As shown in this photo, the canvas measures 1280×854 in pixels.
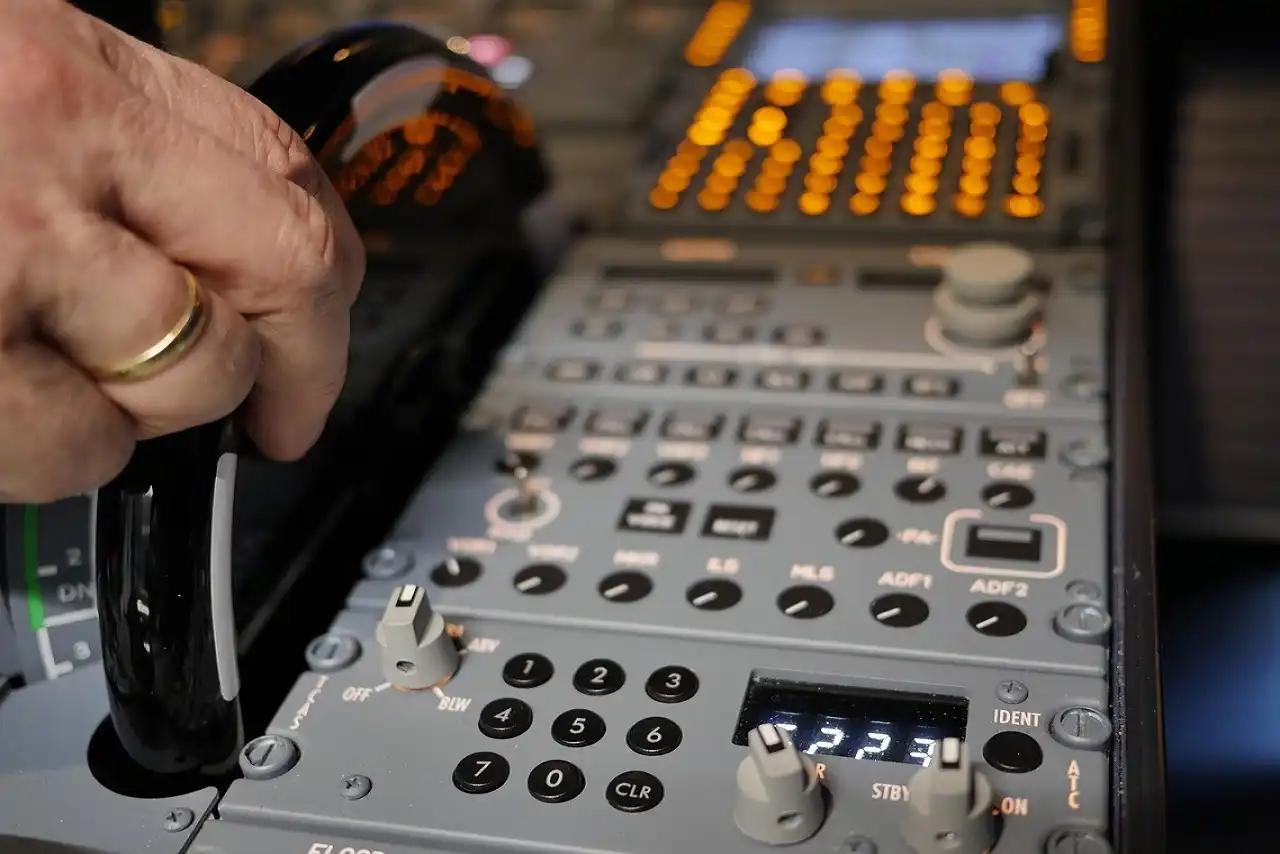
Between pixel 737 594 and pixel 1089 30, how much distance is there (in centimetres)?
79

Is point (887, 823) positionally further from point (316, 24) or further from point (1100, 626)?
point (316, 24)

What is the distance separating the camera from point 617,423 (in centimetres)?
91

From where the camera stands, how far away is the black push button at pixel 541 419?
3.01ft

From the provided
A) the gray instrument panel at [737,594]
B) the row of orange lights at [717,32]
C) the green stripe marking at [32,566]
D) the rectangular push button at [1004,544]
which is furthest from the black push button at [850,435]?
the row of orange lights at [717,32]

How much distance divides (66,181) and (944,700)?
446mm

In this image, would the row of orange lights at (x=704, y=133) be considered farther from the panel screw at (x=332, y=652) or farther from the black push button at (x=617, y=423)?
the panel screw at (x=332, y=652)

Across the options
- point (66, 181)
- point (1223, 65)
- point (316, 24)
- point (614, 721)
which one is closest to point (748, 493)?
point (614, 721)

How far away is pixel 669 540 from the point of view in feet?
2.63

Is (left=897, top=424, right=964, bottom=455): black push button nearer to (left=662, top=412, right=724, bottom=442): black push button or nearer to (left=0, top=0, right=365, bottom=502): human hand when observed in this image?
(left=662, top=412, right=724, bottom=442): black push button

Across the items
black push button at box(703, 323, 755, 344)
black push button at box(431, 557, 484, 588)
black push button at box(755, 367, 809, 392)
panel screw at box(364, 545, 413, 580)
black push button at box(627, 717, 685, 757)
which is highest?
black push button at box(703, 323, 755, 344)

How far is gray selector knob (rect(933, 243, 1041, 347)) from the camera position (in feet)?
3.08

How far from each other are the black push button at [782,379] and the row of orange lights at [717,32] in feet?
1.58

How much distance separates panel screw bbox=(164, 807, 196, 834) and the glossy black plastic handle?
2 cm

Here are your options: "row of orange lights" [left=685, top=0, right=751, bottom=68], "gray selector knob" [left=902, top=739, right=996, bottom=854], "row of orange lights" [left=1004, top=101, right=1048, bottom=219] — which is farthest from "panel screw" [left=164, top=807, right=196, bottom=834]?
"row of orange lights" [left=685, top=0, right=751, bottom=68]
